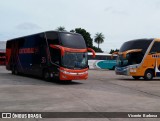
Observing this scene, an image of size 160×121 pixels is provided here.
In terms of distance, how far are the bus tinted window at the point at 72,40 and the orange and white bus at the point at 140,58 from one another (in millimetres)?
5417

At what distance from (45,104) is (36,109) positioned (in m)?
1.09

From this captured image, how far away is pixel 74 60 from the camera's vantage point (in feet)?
61.9

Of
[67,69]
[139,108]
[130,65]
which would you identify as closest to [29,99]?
[139,108]

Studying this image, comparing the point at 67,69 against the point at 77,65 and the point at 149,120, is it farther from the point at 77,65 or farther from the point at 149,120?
the point at 149,120

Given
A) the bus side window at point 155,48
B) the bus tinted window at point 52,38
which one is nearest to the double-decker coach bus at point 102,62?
the bus side window at point 155,48

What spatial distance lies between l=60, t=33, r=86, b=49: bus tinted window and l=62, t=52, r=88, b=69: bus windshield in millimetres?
532

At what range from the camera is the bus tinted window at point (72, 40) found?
18798mm

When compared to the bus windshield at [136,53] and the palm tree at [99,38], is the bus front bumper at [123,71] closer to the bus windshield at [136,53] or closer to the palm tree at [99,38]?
the bus windshield at [136,53]

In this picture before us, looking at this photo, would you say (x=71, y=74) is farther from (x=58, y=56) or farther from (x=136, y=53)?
(x=136, y=53)

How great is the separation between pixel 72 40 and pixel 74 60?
1326 mm

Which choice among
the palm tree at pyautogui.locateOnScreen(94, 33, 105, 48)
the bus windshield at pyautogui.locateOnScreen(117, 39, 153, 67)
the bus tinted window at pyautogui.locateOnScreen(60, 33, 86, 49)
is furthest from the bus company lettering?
the palm tree at pyautogui.locateOnScreen(94, 33, 105, 48)

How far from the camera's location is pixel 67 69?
18.5m

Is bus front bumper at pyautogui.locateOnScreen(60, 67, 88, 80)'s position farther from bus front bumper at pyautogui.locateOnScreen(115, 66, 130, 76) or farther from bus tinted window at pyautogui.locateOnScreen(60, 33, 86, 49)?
bus front bumper at pyautogui.locateOnScreen(115, 66, 130, 76)

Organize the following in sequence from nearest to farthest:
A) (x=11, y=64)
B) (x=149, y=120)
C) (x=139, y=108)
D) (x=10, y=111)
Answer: (x=149, y=120), (x=10, y=111), (x=139, y=108), (x=11, y=64)
